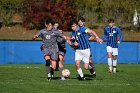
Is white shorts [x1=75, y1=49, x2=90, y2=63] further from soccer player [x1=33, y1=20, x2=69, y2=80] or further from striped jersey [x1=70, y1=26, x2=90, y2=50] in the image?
soccer player [x1=33, y1=20, x2=69, y2=80]

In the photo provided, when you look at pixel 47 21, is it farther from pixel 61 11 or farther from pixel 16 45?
pixel 61 11

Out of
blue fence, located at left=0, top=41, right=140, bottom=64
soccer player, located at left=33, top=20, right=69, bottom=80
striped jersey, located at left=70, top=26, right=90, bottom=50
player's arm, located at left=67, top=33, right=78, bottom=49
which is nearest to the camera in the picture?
soccer player, located at left=33, top=20, right=69, bottom=80

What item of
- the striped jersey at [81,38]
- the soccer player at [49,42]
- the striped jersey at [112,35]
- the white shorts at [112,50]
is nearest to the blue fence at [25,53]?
the white shorts at [112,50]

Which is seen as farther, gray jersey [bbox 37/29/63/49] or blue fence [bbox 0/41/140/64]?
blue fence [bbox 0/41/140/64]

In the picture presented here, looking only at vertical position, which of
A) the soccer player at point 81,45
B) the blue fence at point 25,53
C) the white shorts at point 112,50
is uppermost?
the soccer player at point 81,45

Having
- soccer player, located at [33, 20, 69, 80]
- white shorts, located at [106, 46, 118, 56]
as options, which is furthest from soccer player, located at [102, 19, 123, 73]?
soccer player, located at [33, 20, 69, 80]

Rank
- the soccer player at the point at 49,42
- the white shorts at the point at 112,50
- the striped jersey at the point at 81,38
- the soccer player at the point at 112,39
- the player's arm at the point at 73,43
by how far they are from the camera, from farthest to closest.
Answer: the white shorts at the point at 112,50 → the soccer player at the point at 112,39 → the striped jersey at the point at 81,38 → the player's arm at the point at 73,43 → the soccer player at the point at 49,42

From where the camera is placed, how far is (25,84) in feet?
46.6

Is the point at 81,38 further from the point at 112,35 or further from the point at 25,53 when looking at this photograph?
the point at 25,53

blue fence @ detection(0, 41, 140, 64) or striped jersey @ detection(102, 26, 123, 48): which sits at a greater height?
striped jersey @ detection(102, 26, 123, 48)

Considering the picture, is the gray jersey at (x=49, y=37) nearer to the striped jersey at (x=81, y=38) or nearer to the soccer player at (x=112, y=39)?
the striped jersey at (x=81, y=38)

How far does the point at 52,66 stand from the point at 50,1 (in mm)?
33516

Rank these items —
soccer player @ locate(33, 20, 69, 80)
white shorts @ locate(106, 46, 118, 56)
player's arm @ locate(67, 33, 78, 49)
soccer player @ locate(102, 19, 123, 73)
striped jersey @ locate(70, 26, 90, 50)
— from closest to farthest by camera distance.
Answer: soccer player @ locate(33, 20, 69, 80) → player's arm @ locate(67, 33, 78, 49) → striped jersey @ locate(70, 26, 90, 50) → soccer player @ locate(102, 19, 123, 73) → white shorts @ locate(106, 46, 118, 56)

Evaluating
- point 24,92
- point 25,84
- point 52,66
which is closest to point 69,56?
point 52,66
